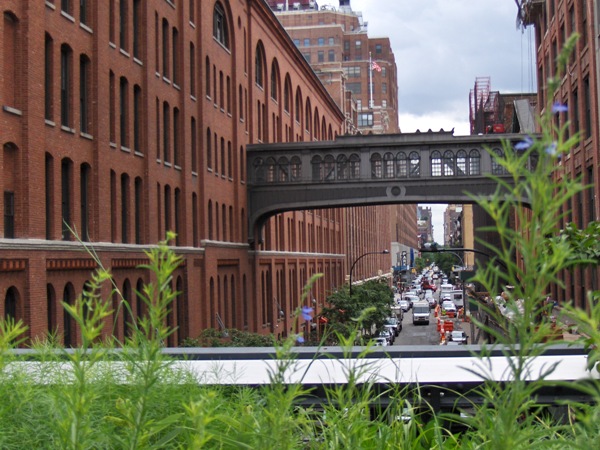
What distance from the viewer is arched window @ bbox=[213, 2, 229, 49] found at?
43969 millimetres

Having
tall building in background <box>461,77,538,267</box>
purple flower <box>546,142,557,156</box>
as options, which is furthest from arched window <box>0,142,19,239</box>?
purple flower <box>546,142,557,156</box>

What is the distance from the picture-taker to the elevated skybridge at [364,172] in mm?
47062

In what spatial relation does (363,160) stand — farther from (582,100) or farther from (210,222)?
(582,100)

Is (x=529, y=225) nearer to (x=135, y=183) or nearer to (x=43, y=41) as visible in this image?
(x=43, y=41)

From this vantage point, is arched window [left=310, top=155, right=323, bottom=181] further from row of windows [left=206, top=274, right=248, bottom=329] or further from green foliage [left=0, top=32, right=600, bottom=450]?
green foliage [left=0, top=32, right=600, bottom=450]

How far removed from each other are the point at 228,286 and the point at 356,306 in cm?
1197

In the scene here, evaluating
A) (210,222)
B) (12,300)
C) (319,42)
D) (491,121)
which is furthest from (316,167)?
(319,42)

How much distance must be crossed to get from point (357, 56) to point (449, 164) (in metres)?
120

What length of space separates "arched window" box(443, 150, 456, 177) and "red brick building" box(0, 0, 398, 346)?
11827mm

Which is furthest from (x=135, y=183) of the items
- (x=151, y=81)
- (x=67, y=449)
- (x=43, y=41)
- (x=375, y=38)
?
(x=375, y=38)

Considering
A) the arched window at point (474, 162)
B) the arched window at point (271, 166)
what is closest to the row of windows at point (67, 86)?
the arched window at point (271, 166)

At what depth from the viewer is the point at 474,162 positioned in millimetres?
48125

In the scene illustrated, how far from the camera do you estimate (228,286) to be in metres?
44.9

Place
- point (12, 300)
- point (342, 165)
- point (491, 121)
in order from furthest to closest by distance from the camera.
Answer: point (491, 121)
point (342, 165)
point (12, 300)
